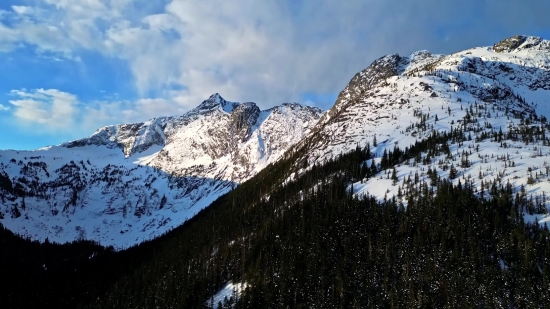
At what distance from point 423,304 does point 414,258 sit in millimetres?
15585

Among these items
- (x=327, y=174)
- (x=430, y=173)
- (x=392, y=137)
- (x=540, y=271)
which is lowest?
(x=540, y=271)

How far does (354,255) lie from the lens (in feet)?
380

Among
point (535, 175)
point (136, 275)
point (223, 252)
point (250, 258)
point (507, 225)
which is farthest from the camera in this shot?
point (136, 275)

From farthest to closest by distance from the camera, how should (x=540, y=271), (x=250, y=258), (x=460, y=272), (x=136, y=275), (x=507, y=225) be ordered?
(x=136, y=275) < (x=250, y=258) < (x=507, y=225) < (x=460, y=272) < (x=540, y=271)

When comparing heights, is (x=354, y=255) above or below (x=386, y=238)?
below

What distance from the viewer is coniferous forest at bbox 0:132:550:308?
306ft

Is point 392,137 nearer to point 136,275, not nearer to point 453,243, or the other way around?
point 453,243

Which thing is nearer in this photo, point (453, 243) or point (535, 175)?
point (453, 243)

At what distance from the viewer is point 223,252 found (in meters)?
149

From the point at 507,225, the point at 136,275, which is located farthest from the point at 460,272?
the point at 136,275

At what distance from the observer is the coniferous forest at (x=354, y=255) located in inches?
3671

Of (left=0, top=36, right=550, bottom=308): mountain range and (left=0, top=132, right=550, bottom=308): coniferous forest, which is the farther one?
(left=0, top=36, right=550, bottom=308): mountain range

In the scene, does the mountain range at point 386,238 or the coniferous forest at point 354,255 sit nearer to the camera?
the coniferous forest at point 354,255

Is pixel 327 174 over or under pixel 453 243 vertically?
over
